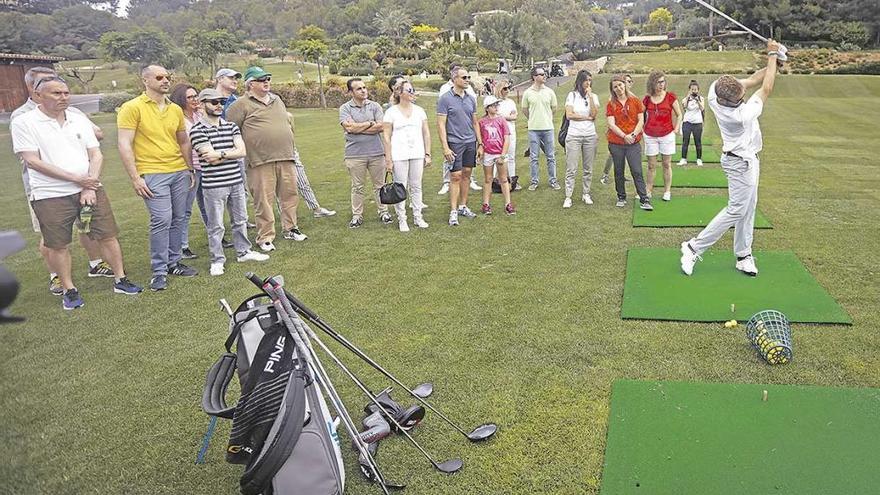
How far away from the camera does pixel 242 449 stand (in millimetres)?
2848

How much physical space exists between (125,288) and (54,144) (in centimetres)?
161

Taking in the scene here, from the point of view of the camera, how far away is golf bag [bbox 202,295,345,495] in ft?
8.66

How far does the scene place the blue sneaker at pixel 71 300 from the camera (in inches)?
239

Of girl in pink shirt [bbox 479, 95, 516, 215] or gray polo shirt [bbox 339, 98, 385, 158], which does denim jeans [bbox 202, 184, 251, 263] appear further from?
girl in pink shirt [bbox 479, 95, 516, 215]

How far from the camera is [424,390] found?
4.11 m

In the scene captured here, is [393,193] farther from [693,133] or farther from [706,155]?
[706,155]

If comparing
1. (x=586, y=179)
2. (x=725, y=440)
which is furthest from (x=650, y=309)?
(x=586, y=179)

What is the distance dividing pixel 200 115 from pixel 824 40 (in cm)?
6740

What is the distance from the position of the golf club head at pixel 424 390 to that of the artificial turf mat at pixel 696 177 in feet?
24.0

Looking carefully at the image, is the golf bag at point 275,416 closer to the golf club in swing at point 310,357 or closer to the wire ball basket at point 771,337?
the golf club in swing at point 310,357

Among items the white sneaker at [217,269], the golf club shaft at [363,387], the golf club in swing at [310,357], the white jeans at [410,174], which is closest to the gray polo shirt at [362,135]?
the white jeans at [410,174]

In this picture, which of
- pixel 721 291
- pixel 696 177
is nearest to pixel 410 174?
pixel 721 291

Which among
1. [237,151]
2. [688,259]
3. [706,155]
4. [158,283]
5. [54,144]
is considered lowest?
[158,283]

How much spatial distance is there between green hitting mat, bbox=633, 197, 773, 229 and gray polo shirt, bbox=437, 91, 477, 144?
101 inches
